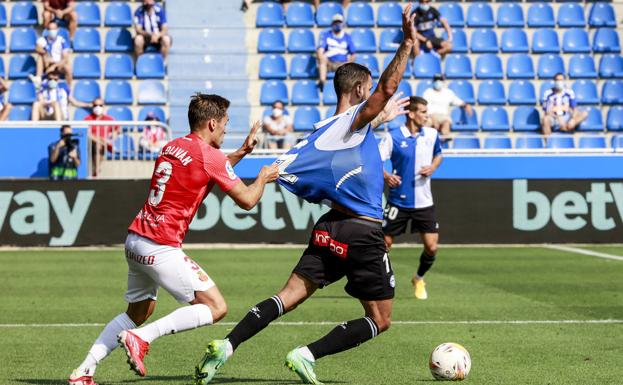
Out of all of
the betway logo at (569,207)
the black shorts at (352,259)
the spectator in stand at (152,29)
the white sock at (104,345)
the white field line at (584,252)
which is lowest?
the white field line at (584,252)

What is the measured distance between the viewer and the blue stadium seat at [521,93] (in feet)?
87.9

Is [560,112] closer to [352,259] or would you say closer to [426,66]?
[426,66]

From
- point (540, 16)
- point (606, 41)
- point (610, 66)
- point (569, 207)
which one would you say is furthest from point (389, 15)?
point (569, 207)

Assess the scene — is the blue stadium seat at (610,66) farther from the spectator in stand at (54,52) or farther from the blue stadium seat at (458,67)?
the spectator in stand at (54,52)

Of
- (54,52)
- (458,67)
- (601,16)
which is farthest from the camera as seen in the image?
(601,16)

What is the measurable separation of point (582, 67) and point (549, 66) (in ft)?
2.71

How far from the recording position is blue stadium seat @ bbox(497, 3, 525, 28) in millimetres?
28375

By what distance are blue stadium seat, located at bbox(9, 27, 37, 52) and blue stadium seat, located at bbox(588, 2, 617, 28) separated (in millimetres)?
14153

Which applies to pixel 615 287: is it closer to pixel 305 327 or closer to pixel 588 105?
pixel 305 327

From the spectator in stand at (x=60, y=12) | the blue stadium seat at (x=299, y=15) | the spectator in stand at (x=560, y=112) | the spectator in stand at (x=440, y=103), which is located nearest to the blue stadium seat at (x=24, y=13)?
the spectator in stand at (x=60, y=12)

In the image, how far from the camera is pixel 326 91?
26031 mm

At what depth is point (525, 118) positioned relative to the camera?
26297 mm

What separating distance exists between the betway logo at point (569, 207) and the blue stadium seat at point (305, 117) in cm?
548

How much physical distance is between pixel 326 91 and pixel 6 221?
8.76 metres
